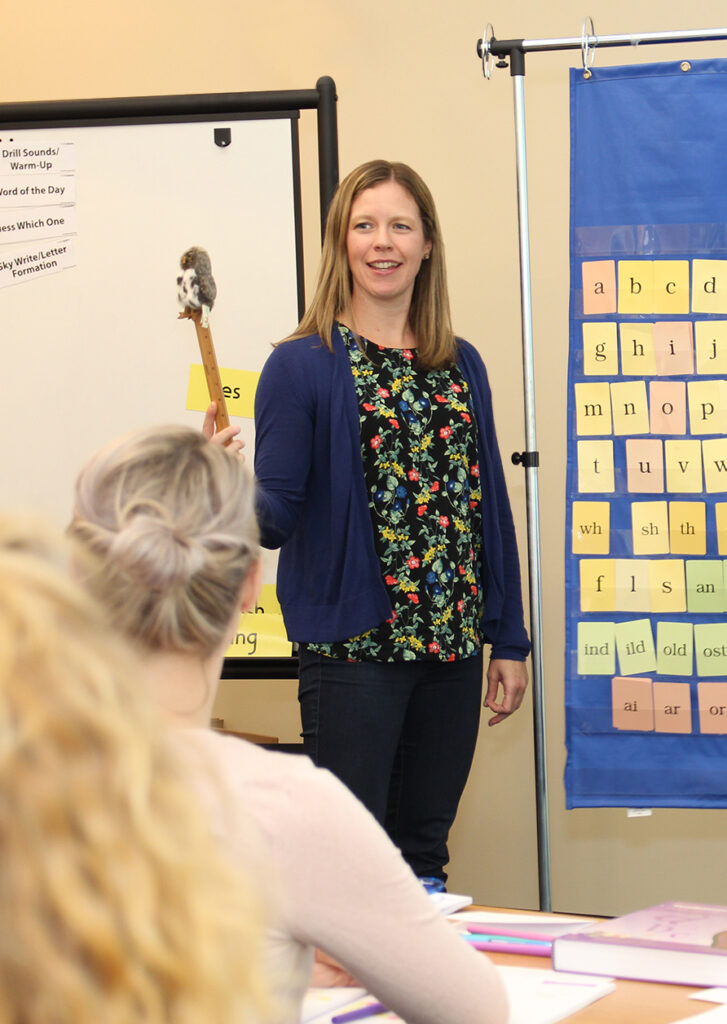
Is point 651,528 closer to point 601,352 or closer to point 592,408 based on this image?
point 592,408

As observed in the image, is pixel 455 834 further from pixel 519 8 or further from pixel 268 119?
pixel 519 8

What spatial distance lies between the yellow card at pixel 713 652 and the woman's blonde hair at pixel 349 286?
80 cm

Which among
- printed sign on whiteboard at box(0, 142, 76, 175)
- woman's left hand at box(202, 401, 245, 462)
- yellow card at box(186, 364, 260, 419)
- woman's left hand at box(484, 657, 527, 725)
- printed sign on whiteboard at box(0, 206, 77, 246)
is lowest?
woman's left hand at box(484, 657, 527, 725)

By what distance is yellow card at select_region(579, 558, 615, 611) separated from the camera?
2459mm

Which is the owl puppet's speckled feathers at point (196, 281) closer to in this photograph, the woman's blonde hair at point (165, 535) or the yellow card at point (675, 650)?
the yellow card at point (675, 650)

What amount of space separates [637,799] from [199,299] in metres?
1.43

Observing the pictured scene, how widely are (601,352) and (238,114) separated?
971 mm

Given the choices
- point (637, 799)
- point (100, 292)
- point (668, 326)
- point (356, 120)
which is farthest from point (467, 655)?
point (356, 120)

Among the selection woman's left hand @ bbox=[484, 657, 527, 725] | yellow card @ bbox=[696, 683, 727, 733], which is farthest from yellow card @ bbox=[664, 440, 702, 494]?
woman's left hand @ bbox=[484, 657, 527, 725]

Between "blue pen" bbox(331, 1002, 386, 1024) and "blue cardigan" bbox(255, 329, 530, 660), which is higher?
"blue cardigan" bbox(255, 329, 530, 660)

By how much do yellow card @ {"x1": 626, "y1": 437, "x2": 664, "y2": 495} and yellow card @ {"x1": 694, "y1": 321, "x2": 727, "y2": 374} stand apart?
18 cm

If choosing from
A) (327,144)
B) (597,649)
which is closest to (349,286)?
(327,144)

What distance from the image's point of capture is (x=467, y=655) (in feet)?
6.85

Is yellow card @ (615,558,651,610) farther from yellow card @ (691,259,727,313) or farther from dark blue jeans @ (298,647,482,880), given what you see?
yellow card @ (691,259,727,313)
